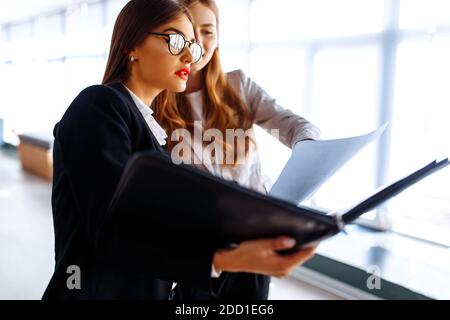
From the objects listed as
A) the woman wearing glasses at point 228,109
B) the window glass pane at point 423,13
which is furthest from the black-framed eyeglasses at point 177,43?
the window glass pane at point 423,13

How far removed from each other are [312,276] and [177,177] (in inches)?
114

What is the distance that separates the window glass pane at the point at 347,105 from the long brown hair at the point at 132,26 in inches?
116

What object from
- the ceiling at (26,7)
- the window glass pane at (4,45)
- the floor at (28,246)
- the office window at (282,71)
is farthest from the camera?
the window glass pane at (4,45)

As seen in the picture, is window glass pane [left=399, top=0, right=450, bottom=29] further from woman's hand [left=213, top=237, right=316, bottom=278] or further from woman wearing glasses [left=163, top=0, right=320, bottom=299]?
woman's hand [left=213, top=237, right=316, bottom=278]

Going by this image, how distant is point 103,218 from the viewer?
626 mm

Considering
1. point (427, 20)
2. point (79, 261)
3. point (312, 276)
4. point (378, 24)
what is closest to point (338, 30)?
point (378, 24)

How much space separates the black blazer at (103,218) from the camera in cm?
62

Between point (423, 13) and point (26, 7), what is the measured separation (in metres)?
7.39

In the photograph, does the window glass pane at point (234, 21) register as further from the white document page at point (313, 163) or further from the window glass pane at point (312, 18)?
the white document page at point (313, 163)

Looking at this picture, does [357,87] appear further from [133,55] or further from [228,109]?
[133,55]

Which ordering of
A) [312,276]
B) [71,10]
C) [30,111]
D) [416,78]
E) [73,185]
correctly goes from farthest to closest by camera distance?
1. [30,111]
2. [71,10]
3. [416,78]
4. [312,276]
5. [73,185]

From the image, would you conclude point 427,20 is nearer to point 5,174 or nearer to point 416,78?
point 416,78

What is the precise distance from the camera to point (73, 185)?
0.68m

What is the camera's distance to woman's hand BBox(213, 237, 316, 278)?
59 cm
